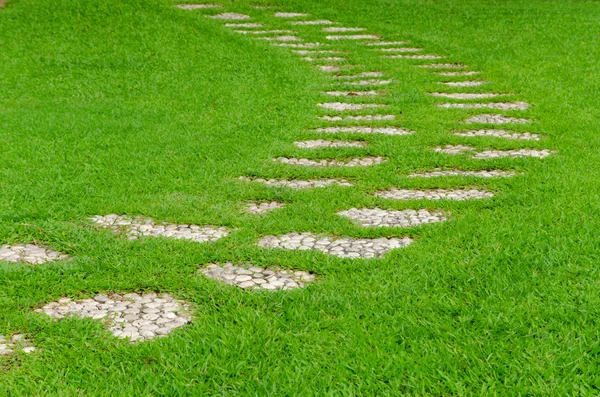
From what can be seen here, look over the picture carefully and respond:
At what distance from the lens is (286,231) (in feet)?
11.8

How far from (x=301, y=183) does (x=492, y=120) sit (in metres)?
2.17

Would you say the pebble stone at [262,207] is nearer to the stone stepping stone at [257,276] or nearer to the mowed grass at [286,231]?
the mowed grass at [286,231]

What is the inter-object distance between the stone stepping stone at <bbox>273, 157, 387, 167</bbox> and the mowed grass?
80mm

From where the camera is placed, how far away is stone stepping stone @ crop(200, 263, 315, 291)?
3.01 metres

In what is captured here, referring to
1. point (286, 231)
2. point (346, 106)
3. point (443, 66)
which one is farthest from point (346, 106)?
point (286, 231)

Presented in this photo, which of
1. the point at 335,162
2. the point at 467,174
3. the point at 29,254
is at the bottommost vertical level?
the point at 29,254

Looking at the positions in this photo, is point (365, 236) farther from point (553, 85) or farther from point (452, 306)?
point (553, 85)

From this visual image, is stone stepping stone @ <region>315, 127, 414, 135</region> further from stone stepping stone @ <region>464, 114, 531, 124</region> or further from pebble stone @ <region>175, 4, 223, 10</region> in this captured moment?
pebble stone @ <region>175, 4, 223, 10</region>

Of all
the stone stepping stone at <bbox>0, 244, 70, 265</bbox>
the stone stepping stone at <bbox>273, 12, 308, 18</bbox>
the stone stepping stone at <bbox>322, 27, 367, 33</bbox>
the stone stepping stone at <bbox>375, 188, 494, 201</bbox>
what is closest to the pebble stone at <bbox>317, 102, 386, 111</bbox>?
the stone stepping stone at <bbox>375, 188, 494, 201</bbox>

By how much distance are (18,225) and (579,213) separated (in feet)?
9.87

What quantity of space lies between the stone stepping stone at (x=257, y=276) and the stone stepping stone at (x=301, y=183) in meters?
1.20

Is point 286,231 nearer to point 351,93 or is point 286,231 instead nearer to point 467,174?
point 467,174

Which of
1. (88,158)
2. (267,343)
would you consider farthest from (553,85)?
(267,343)

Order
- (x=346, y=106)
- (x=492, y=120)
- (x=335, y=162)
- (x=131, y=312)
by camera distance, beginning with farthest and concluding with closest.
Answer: (x=346, y=106) < (x=492, y=120) < (x=335, y=162) < (x=131, y=312)
